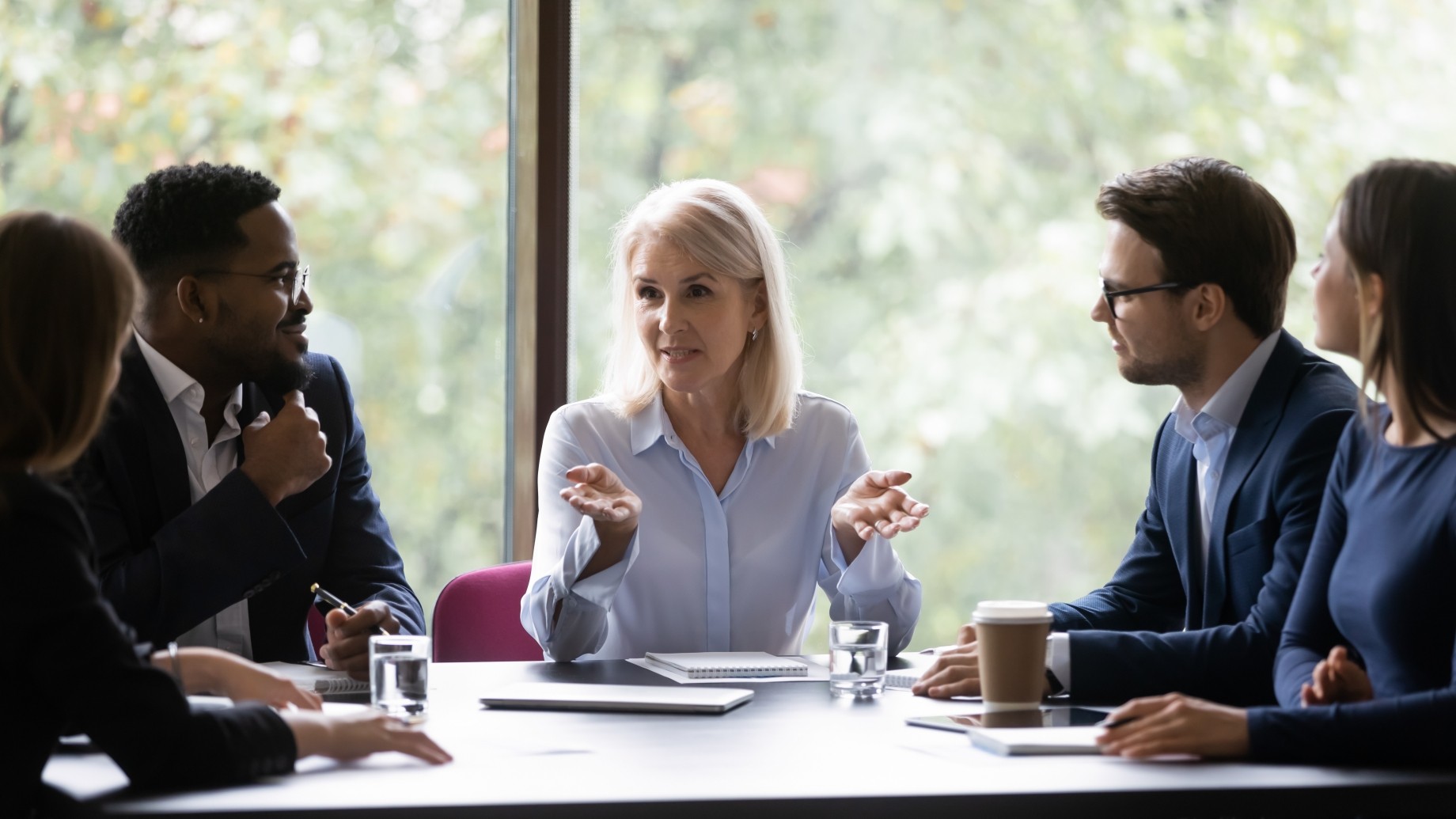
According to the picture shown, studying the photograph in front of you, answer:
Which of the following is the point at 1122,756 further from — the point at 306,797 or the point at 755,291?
the point at 755,291

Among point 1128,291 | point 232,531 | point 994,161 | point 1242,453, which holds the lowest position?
point 232,531

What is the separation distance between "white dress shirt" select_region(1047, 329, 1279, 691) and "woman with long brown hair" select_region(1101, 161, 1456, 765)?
39cm

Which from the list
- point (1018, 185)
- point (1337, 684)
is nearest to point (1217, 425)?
point (1337, 684)

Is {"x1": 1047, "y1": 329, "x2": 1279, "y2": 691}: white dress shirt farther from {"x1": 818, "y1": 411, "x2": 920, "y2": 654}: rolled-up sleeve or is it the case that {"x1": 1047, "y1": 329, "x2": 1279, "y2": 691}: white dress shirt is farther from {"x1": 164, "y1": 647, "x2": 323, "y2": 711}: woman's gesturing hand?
{"x1": 164, "y1": 647, "x2": 323, "y2": 711}: woman's gesturing hand

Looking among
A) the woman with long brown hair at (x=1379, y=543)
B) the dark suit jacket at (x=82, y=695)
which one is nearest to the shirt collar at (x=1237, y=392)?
the woman with long brown hair at (x=1379, y=543)

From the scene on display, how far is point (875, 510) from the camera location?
2.19m

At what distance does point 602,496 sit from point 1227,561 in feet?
3.27

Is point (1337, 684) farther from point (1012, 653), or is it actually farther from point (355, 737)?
point (355, 737)

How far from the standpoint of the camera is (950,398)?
4.27m

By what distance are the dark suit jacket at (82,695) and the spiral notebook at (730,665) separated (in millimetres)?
770

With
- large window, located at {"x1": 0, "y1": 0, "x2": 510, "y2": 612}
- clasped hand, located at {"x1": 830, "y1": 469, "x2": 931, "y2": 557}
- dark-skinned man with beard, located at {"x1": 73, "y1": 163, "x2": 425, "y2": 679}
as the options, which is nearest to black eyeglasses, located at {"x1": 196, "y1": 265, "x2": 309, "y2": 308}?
dark-skinned man with beard, located at {"x1": 73, "y1": 163, "x2": 425, "y2": 679}

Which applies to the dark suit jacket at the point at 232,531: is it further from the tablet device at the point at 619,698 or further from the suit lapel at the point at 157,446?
the tablet device at the point at 619,698

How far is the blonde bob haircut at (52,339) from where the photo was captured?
1.36m

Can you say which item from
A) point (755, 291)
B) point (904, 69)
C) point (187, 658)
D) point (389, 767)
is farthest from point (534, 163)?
point (389, 767)
